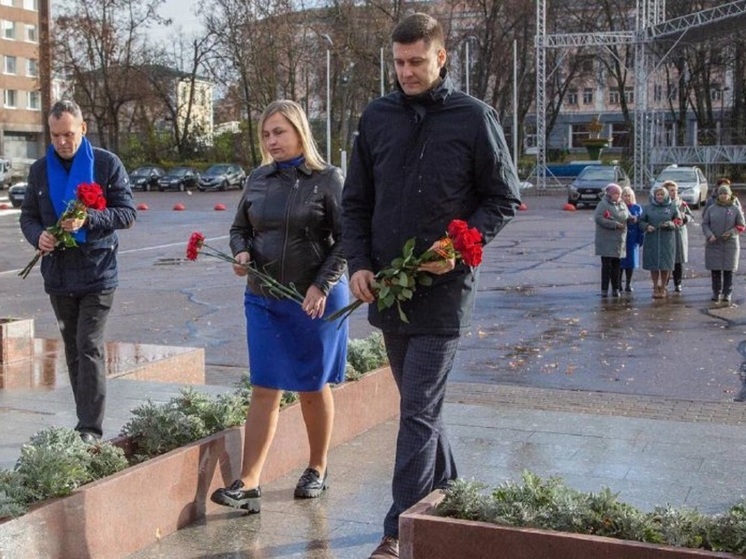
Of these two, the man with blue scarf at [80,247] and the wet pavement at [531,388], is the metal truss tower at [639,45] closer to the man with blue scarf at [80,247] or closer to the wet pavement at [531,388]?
the wet pavement at [531,388]

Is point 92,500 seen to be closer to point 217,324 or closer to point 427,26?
point 427,26

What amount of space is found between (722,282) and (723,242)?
1.86 feet

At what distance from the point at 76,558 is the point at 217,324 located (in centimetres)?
877

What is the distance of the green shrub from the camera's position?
3.89 meters

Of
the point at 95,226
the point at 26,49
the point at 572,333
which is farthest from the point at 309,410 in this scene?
the point at 26,49

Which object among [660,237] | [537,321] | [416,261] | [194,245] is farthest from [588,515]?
[660,237]

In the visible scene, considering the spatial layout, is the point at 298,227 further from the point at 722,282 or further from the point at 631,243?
the point at 631,243

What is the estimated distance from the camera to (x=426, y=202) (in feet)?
14.6

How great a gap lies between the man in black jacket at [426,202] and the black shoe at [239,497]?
0.93 meters

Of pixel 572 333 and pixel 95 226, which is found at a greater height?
pixel 95 226

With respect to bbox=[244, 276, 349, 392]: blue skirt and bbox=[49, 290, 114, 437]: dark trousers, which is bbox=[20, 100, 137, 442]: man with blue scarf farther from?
bbox=[244, 276, 349, 392]: blue skirt

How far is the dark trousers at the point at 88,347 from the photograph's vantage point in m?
5.99

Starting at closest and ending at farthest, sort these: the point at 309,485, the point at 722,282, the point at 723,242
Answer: the point at 309,485 → the point at 723,242 → the point at 722,282

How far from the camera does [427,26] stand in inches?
172
